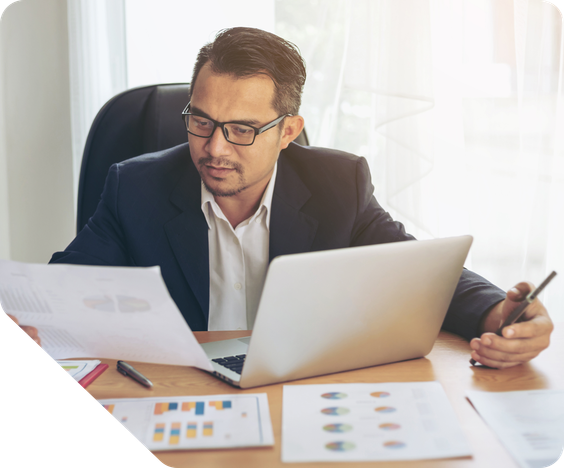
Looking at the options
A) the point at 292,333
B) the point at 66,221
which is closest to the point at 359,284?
the point at 292,333

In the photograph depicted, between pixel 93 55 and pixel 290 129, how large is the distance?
1.13 meters

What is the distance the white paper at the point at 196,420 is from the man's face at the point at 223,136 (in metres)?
0.63

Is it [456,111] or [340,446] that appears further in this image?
[456,111]

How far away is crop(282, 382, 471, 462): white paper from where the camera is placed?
0.56 m

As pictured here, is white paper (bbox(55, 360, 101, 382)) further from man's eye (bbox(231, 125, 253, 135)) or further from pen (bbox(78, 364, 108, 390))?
man's eye (bbox(231, 125, 253, 135))

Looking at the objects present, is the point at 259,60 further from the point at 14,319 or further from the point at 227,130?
the point at 14,319

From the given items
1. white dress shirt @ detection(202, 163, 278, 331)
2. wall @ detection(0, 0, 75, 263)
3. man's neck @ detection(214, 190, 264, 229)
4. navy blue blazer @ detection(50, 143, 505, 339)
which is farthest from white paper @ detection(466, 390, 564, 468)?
wall @ detection(0, 0, 75, 263)

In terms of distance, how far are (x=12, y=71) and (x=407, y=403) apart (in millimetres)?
1733

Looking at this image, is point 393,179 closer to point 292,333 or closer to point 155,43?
point 155,43

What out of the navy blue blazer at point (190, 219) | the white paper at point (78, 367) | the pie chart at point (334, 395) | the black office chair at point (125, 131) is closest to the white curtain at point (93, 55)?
the black office chair at point (125, 131)

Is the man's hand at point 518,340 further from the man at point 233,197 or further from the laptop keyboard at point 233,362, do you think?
the laptop keyboard at point 233,362

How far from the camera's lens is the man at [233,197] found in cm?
117

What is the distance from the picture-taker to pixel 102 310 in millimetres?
630

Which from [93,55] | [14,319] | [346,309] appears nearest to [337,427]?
[346,309]
